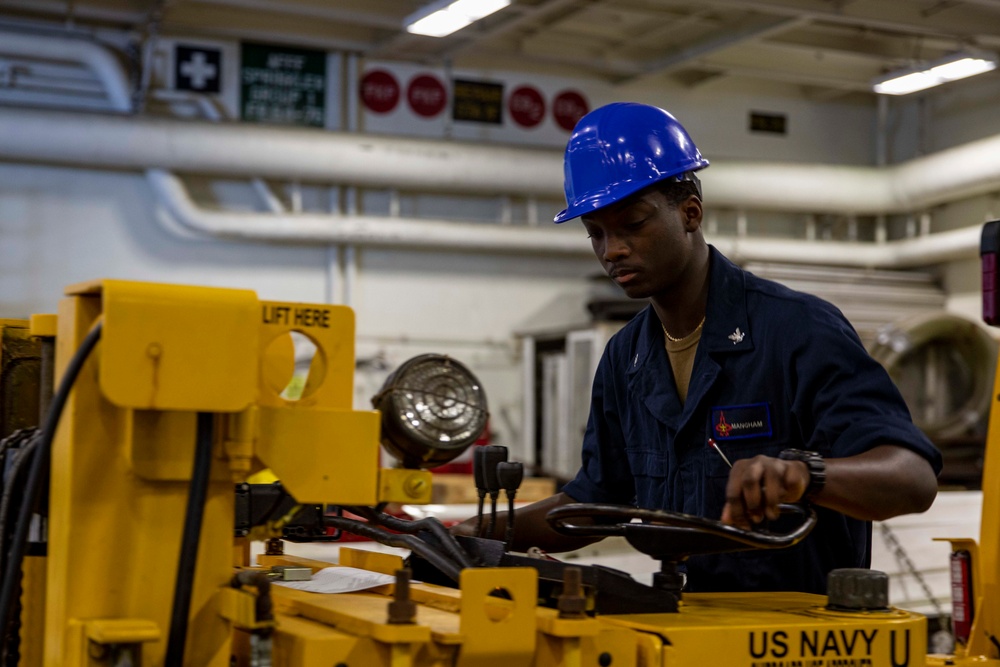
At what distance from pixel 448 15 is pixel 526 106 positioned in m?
2.08

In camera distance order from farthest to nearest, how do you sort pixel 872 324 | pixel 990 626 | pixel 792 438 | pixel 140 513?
pixel 872 324, pixel 990 626, pixel 792 438, pixel 140 513

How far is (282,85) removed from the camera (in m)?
7.71

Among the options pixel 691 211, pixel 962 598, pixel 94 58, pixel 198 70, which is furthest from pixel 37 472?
pixel 198 70

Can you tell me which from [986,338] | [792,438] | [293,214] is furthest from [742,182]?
[792,438]

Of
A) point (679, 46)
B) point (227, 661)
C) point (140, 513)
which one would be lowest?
point (227, 661)

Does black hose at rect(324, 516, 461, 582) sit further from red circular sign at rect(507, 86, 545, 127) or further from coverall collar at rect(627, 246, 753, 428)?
red circular sign at rect(507, 86, 545, 127)

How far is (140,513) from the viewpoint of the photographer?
1.27m

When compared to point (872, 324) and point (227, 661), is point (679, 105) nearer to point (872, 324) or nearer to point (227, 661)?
point (872, 324)

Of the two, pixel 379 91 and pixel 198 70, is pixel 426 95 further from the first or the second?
pixel 198 70

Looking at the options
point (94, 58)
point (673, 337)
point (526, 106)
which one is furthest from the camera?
point (526, 106)

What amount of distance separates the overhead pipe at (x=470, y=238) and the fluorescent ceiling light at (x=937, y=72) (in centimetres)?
104

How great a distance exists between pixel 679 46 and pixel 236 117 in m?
3.09

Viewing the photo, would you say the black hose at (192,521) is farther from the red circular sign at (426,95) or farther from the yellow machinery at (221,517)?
the red circular sign at (426,95)

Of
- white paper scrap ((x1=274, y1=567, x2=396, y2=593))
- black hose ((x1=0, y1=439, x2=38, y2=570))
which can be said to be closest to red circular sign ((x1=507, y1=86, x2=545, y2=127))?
white paper scrap ((x1=274, y1=567, x2=396, y2=593))
